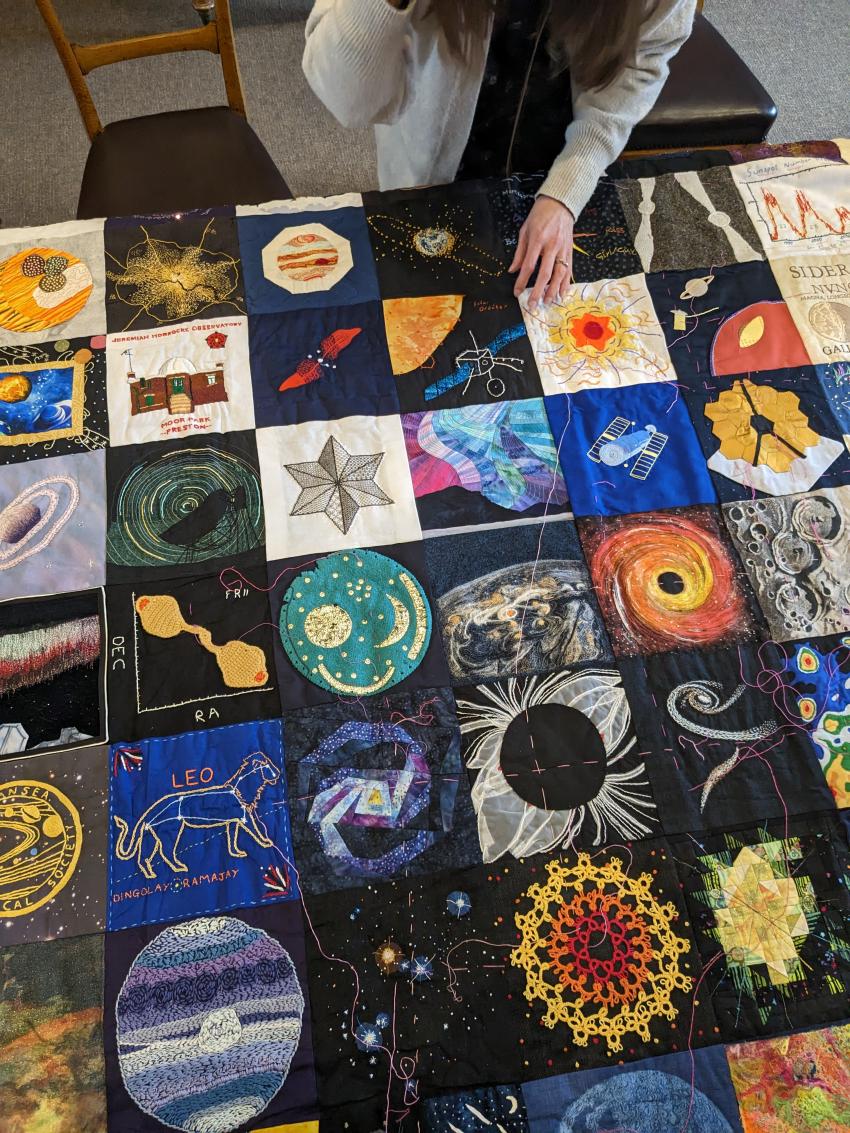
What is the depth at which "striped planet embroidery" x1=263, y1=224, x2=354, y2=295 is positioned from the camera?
1.27 metres

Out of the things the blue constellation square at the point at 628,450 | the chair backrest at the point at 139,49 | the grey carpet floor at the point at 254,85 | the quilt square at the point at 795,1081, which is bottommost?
the quilt square at the point at 795,1081

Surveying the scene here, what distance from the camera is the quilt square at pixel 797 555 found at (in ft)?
3.39

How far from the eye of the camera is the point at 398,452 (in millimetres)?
1137

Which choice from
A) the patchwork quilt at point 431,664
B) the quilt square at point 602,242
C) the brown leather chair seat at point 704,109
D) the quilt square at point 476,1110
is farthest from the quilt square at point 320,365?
the brown leather chair seat at point 704,109

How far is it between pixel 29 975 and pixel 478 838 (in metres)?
0.48

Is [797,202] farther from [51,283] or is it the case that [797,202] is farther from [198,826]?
[198,826]

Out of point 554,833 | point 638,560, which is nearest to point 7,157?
point 638,560

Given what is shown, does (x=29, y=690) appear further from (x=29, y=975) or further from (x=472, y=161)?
(x=472, y=161)

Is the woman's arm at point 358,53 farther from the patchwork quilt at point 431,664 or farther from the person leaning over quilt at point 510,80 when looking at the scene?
the patchwork quilt at point 431,664

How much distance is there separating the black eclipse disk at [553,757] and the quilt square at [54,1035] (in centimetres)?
48

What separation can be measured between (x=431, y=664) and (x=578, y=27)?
0.92m

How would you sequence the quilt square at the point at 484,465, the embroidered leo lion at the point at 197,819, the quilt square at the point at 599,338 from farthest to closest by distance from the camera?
the quilt square at the point at 599,338 < the quilt square at the point at 484,465 < the embroidered leo lion at the point at 197,819

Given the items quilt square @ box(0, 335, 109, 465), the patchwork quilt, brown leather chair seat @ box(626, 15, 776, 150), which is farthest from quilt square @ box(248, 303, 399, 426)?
brown leather chair seat @ box(626, 15, 776, 150)

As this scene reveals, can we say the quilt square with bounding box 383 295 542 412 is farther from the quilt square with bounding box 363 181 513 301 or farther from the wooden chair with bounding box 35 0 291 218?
the wooden chair with bounding box 35 0 291 218
